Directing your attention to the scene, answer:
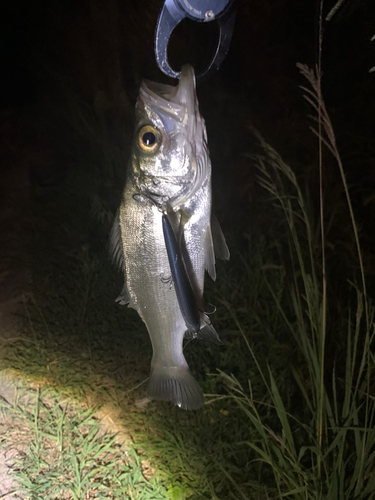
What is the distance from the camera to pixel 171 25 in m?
0.82

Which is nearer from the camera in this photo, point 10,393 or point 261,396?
point 261,396

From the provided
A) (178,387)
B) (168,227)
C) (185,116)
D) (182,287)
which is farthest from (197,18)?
(178,387)

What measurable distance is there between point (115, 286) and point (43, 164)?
9.92 ft

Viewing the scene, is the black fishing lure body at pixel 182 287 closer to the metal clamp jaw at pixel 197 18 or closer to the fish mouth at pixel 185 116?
the fish mouth at pixel 185 116

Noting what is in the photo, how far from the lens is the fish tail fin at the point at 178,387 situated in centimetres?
93

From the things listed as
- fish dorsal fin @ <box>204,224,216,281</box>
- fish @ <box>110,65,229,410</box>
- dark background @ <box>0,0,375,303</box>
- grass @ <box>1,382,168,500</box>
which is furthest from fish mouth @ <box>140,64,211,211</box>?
grass @ <box>1,382,168,500</box>

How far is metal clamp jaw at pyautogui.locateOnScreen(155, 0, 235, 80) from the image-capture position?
79 centimetres

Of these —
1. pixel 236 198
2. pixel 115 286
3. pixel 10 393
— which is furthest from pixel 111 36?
pixel 10 393

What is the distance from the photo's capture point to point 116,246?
3.09 ft

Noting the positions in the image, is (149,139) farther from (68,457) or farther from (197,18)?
(68,457)

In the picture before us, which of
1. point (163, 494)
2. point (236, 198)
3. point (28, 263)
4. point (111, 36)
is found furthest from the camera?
point (28, 263)

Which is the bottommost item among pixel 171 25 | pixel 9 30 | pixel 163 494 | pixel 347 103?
pixel 163 494

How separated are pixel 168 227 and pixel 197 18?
53cm

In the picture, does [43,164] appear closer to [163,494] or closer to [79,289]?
[79,289]
